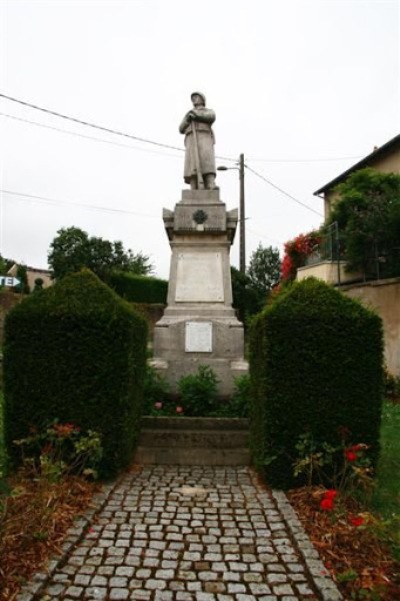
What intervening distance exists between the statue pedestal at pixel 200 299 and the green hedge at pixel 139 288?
15897mm

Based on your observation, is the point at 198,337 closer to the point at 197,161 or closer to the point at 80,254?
the point at 197,161

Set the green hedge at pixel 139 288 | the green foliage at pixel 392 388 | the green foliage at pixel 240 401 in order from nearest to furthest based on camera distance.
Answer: the green foliage at pixel 240 401
the green foliage at pixel 392 388
the green hedge at pixel 139 288

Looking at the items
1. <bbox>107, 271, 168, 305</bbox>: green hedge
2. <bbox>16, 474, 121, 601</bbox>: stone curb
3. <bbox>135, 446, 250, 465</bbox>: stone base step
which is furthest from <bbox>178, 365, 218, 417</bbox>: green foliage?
<bbox>107, 271, 168, 305</bbox>: green hedge

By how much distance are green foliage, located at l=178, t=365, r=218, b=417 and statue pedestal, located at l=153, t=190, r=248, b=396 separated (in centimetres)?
56

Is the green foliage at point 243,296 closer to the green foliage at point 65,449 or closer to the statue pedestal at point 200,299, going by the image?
the statue pedestal at point 200,299

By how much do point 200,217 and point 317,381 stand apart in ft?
15.7

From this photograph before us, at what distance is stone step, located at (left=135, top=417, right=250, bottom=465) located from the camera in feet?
19.1

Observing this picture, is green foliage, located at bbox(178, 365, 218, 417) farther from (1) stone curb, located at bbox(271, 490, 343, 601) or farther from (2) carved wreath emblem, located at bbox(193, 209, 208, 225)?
(2) carved wreath emblem, located at bbox(193, 209, 208, 225)

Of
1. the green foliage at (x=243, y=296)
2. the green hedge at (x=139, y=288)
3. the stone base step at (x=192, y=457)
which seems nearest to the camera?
the stone base step at (x=192, y=457)

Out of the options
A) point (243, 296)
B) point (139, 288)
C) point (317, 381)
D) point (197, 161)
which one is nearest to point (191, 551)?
point (317, 381)

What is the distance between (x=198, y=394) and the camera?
715cm

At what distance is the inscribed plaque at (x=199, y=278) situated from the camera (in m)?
Result: 8.62

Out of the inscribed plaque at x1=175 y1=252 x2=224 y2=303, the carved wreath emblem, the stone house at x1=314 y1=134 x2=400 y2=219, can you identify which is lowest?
the inscribed plaque at x1=175 y1=252 x2=224 y2=303

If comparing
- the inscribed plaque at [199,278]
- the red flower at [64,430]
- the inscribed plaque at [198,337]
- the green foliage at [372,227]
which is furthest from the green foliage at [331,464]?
the green foliage at [372,227]
